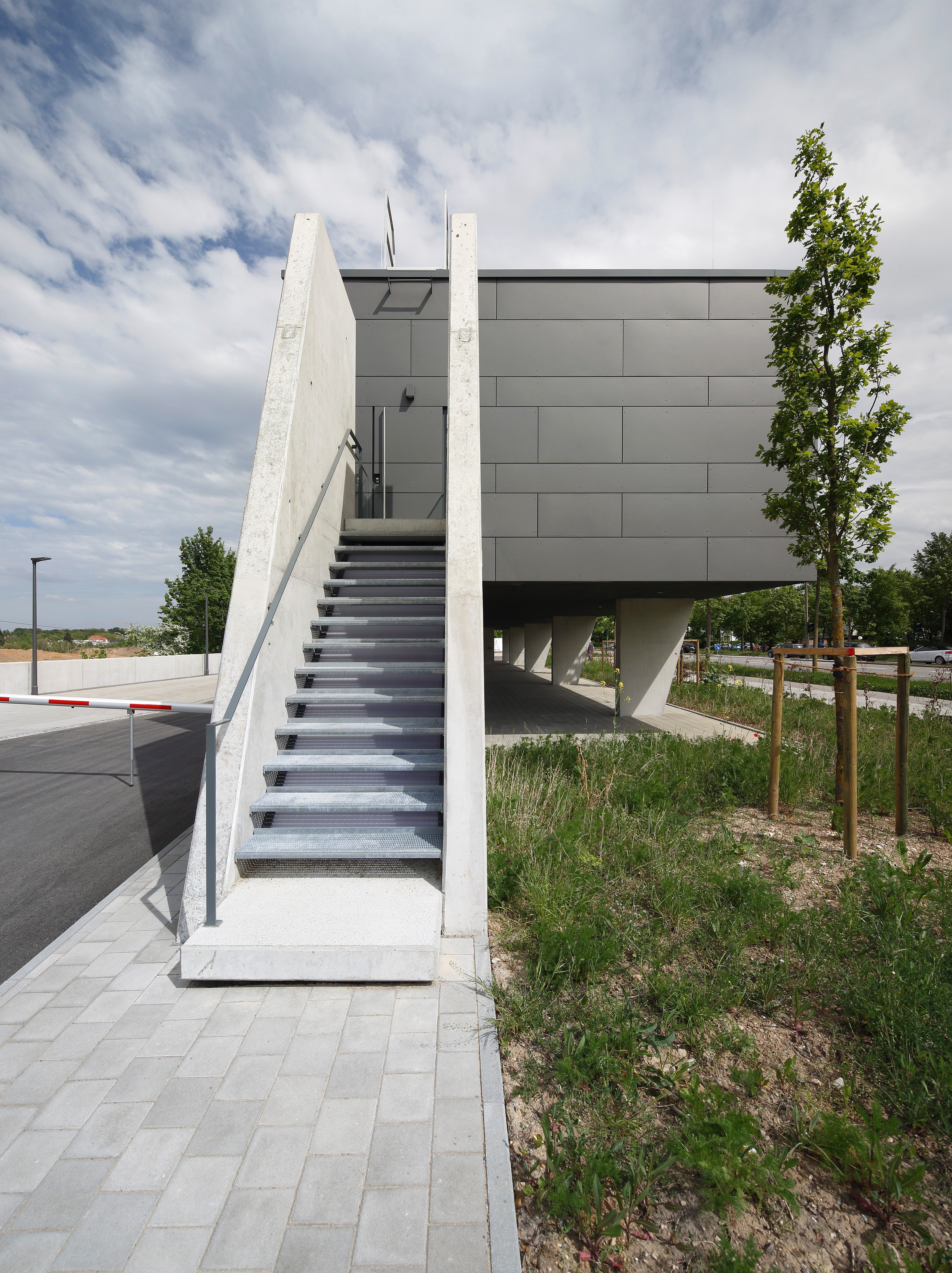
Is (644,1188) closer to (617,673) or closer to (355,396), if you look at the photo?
(355,396)

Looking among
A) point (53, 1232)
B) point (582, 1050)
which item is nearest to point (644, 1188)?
point (582, 1050)

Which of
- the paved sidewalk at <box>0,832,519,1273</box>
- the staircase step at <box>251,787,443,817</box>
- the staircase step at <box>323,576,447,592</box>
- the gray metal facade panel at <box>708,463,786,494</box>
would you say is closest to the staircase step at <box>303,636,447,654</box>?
the staircase step at <box>323,576,447,592</box>

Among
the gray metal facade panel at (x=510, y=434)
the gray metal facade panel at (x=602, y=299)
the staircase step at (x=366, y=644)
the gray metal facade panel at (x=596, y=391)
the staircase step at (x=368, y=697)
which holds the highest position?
the gray metal facade panel at (x=602, y=299)

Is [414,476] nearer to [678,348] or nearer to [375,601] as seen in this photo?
[375,601]

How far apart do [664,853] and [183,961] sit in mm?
3052

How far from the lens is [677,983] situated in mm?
2844

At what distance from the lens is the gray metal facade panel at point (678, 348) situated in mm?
8305

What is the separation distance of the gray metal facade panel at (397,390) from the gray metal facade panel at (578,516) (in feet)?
6.07

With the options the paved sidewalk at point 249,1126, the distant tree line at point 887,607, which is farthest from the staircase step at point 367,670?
the distant tree line at point 887,607

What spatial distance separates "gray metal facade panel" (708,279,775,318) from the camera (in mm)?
8297

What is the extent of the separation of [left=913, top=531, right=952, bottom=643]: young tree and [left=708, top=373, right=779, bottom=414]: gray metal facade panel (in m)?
43.0

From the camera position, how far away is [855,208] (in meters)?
5.18

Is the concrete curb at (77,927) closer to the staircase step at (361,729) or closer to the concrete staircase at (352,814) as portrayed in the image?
the concrete staircase at (352,814)

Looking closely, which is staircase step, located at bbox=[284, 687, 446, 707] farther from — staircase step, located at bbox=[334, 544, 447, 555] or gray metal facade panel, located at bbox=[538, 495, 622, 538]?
gray metal facade panel, located at bbox=[538, 495, 622, 538]
